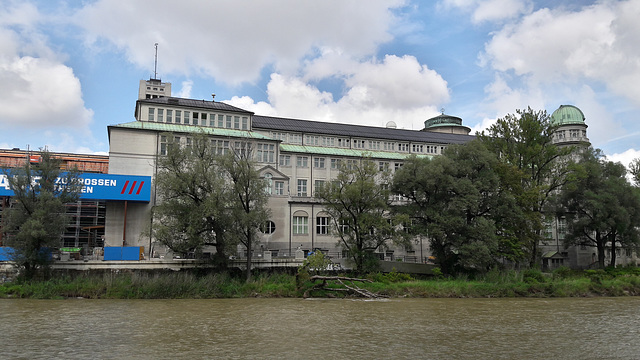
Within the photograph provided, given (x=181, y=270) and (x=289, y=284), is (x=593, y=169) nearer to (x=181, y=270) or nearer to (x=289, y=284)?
(x=289, y=284)

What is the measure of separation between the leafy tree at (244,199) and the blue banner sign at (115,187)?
48.0 ft

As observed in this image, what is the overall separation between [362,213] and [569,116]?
58580 millimetres

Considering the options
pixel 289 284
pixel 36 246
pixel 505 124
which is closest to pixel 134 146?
pixel 36 246

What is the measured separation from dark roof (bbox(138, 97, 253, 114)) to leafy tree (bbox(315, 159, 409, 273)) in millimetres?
22880

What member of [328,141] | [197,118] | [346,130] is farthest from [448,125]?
[197,118]

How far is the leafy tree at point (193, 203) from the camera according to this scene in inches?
1534

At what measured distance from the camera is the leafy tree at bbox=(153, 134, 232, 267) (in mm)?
38969

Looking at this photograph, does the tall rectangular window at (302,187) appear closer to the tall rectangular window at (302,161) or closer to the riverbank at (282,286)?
the tall rectangular window at (302,161)

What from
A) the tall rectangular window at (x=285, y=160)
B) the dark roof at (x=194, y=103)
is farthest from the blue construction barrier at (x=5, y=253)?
the tall rectangular window at (x=285, y=160)

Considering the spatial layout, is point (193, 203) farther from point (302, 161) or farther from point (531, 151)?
point (531, 151)

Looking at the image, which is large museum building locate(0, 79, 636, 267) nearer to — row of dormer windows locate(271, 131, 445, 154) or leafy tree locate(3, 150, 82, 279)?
row of dormer windows locate(271, 131, 445, 154)

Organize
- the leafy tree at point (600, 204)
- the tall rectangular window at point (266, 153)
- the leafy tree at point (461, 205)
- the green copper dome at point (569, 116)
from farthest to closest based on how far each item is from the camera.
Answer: the green copper dome at point (569, 116)
the tall rectangular window at point (266, 153)
the leafy tree at point (600, 204)
the leafy tree at point (461, 205)

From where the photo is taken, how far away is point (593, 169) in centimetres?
5616

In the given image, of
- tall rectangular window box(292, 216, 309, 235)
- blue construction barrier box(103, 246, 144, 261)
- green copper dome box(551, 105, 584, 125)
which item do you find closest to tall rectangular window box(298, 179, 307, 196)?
tall rectangular window box(292, 216, 309, 235)
